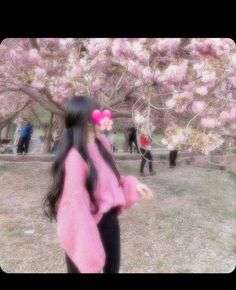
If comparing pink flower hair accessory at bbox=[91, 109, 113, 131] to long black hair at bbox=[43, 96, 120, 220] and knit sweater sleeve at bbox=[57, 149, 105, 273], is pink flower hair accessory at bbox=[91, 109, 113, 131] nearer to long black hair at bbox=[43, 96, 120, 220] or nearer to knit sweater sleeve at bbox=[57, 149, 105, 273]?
long black hair at bbox=[43, 96, 120, 220]

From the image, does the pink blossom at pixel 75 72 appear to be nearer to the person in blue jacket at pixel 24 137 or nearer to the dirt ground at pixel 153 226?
the dirt ground at pixel 153 226

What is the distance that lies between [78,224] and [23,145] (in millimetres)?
3302

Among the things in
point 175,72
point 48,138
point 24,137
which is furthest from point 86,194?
point 24,137

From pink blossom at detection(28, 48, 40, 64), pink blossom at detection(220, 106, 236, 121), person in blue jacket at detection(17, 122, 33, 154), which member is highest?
pink blossom at detection(28, 48, 40, 64)

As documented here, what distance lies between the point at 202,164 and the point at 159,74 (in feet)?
11.4

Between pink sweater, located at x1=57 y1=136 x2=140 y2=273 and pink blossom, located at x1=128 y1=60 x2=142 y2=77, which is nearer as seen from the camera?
pink sweater, located at x1=57 y1=136 x2=140 y2=273

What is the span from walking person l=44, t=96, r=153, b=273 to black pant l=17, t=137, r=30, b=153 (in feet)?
9.76

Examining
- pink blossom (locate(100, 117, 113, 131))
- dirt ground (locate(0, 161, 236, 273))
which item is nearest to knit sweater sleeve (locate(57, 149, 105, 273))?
pink blossom (locate(100, 117, 113, 131))

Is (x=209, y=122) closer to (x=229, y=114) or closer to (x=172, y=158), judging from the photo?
(x=229, y=114)

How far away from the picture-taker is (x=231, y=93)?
251cm

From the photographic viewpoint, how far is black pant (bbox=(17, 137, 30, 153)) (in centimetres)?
436

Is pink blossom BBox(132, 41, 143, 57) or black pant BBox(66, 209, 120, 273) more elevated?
pink blossom BBox(132, 41, 143, 57)

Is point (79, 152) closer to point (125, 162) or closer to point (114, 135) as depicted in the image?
point (114, 135)

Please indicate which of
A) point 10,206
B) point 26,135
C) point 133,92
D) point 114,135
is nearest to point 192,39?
point 133,92
